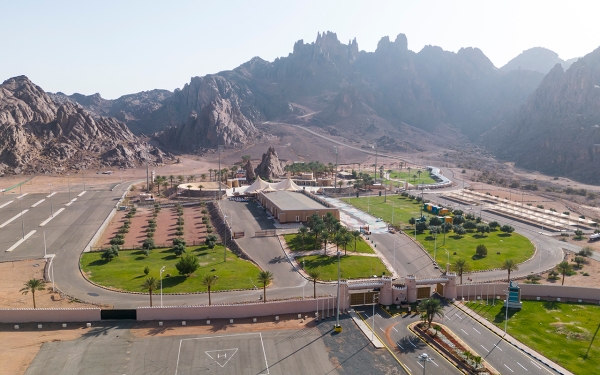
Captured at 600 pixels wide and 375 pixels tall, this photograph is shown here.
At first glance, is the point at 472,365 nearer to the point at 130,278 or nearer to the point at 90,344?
the point at 90,344

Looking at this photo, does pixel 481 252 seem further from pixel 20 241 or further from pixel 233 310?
pixel 20 241

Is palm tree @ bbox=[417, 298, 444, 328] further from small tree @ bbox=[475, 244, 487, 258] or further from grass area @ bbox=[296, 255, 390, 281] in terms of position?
small tree @ bbox=[475, 244, 487, 258]

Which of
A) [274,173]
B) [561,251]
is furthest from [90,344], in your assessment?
[274,173]

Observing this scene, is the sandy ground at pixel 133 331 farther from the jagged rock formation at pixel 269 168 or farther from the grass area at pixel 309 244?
the jagged rock formation at pixel 269 168

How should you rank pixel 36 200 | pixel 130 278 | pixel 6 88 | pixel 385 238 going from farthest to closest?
pixel 6 88 < pixel 36 200 < pixel 385 238 < pixel 130 278

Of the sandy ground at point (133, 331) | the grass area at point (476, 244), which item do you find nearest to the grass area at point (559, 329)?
the grass area at point (476, 244)

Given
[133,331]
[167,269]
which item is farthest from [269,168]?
[133,331]

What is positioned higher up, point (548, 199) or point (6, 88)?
point (6, 88)
